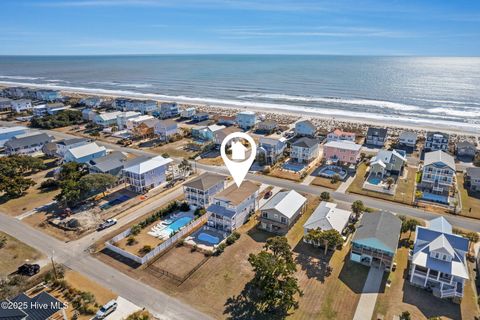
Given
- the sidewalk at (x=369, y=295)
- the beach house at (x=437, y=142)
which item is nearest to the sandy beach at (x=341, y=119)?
the beach house at (x=437, y=142)

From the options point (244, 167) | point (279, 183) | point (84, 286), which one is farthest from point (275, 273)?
point (279, 183)

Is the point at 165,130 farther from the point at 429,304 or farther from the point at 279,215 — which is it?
the point at 429,304

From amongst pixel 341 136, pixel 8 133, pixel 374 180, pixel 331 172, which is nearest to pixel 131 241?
pixel 331 172

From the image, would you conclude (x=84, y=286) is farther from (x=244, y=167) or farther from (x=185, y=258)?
(x=244, y=167)

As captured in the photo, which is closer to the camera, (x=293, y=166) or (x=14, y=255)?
(x=14, y=255)

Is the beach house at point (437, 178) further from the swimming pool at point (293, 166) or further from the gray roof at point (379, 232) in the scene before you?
the swimming pool at point (293, 166)
